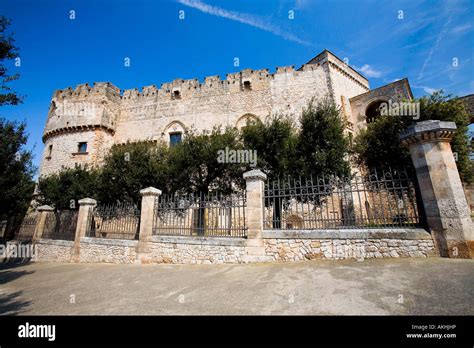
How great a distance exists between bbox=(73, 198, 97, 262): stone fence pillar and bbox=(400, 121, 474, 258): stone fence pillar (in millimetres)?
12533

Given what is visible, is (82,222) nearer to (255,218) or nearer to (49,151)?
(255,218)

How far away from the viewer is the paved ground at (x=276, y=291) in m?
3.06

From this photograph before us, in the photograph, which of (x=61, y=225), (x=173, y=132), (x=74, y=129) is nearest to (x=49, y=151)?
(x=74, y=129)

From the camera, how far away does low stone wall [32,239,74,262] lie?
1054 cm

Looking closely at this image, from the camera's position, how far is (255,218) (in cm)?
645

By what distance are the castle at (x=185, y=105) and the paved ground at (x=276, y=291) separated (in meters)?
14.9

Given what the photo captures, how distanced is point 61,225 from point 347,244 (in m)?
13.5

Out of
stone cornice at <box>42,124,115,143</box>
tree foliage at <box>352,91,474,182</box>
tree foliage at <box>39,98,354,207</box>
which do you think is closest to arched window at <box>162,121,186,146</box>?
tree foliage at <box>39,98,354,207</box>

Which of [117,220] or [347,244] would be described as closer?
[347,244]

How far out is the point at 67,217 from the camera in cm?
1153

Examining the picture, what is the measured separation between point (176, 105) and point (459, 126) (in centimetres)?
1946

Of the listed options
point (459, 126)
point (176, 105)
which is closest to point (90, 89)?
point (176, 105)

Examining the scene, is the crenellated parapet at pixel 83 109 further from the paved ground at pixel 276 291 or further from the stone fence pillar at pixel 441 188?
the stone fence pillar at pixel 441 188

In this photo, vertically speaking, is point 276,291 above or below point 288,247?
below
